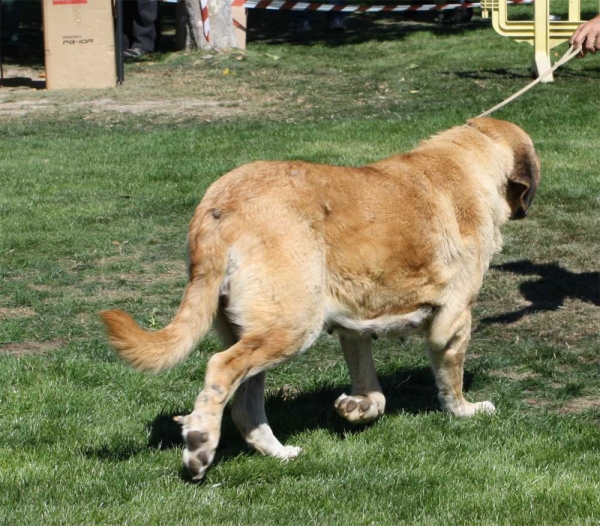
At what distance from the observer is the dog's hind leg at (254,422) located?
475 cm

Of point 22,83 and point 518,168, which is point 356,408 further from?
point 22,83

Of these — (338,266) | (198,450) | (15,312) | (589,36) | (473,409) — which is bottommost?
(15,312)

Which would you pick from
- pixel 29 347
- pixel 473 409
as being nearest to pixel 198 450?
pixel 473 409

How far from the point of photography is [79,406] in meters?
5.41

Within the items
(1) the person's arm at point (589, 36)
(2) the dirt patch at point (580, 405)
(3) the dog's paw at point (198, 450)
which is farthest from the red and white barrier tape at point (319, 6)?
(3) the dog's paw at point (198, 450)

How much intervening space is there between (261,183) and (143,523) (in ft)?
5.23

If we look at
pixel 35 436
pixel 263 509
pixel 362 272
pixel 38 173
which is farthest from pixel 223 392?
pixel 38 173

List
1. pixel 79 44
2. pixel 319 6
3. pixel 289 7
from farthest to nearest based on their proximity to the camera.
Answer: pixel 319 6
pixel 289 7
pixel 79 44

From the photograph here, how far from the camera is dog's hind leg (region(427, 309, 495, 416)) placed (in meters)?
5.07

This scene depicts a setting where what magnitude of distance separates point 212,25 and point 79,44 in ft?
11.1

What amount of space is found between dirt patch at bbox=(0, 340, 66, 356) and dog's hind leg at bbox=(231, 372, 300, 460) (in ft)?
7.15

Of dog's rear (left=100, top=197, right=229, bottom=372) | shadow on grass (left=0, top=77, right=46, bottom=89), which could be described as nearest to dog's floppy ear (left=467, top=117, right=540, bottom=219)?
dog's rear (left=100, top=197, right=229, bottom=372)

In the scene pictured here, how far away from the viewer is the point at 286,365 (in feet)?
20.7

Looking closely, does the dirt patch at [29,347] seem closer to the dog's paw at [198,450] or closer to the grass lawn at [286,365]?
the grass lawn at [286,365]
